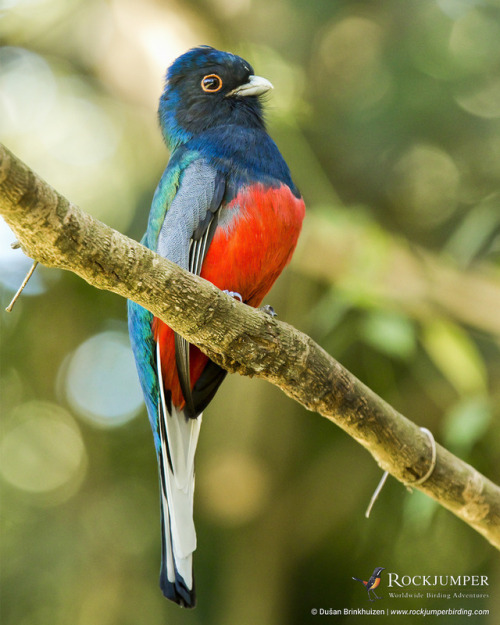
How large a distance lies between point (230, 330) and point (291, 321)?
9.15 feet

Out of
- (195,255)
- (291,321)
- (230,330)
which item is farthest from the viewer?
(291,321)

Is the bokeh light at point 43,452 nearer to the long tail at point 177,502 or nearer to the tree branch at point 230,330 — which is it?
the long tail at point 177,502

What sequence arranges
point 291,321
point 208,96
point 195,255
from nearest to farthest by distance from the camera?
1. point 195,255
2. point 208,96
3. point 291,321

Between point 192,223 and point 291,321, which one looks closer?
point 192,223

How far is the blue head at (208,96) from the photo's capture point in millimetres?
3455

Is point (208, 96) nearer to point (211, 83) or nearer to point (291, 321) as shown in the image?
point (211, 83)

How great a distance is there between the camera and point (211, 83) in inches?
139

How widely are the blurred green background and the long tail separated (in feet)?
5.13

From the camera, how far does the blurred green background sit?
4.53 m

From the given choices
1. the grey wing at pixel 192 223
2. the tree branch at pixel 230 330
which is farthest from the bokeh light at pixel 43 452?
the tree branch at pixel 230 330

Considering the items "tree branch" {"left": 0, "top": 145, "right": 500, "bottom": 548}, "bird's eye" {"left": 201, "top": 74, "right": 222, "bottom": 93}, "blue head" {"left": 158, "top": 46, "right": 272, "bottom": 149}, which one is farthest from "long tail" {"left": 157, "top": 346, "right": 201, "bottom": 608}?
"bird's eye" {"left": 201, "top": 74, "right": 222, "bottom": 93}

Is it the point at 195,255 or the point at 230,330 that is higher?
the point at 195,255

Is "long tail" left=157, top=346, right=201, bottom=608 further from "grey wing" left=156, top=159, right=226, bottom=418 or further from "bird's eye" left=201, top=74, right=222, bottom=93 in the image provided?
"bird's eye" left=201, top=74, right=222, bottom=93

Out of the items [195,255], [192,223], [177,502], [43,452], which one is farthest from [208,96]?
[43,452]
